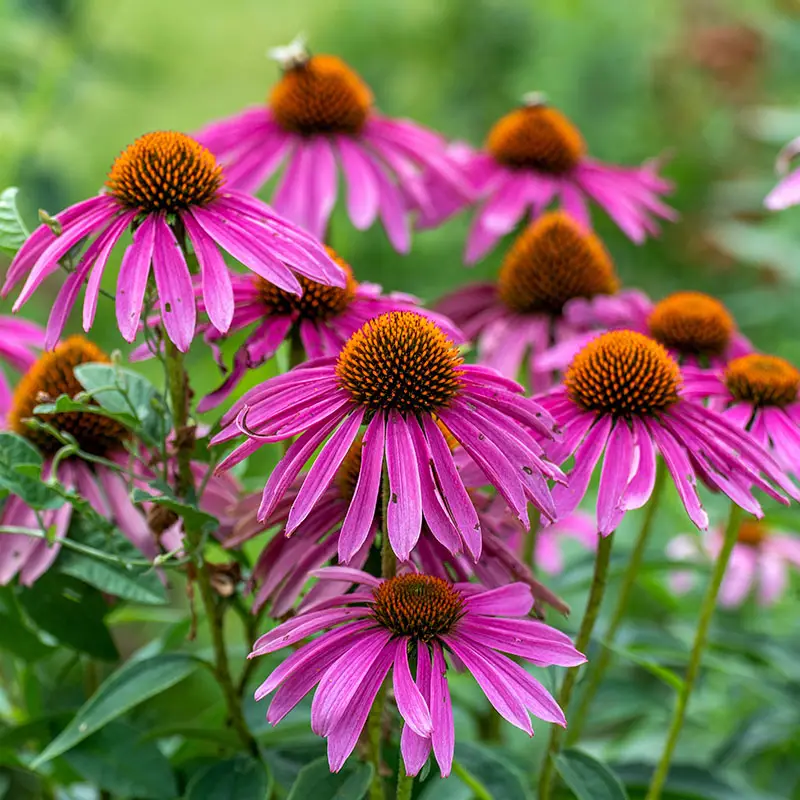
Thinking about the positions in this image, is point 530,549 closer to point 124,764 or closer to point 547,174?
point 124,764

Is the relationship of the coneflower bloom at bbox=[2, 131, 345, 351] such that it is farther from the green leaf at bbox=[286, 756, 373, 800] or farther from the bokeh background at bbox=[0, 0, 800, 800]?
the bokeh background at bbox=[0, 0, 800, 800]

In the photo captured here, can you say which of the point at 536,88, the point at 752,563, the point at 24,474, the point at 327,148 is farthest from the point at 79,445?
the point at 536,88

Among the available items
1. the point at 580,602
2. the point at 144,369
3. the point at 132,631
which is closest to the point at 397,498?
the point at 580,602

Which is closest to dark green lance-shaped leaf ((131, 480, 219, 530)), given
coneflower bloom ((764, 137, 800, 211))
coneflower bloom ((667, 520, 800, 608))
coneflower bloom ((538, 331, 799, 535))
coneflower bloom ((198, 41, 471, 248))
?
coneflower bloom ((538, 331, 799, 535))

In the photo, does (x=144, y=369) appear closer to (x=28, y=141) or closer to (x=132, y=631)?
(x=132, y=631)

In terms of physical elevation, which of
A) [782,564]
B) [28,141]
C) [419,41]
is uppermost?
[419,41]

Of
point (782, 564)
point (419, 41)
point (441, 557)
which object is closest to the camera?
point (441, 557)
